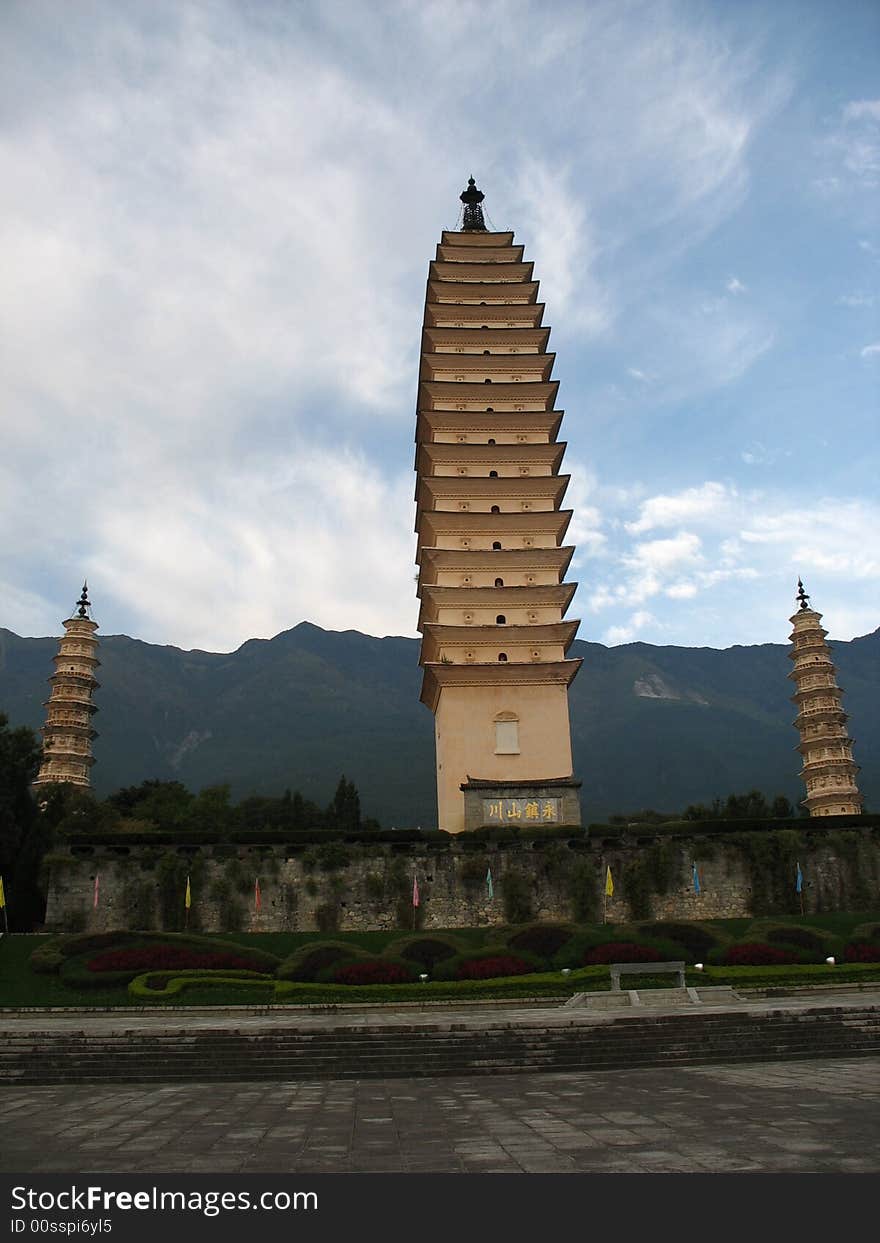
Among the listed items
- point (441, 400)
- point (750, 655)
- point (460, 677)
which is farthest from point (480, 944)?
point (750, 655)

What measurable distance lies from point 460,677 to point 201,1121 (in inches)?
905

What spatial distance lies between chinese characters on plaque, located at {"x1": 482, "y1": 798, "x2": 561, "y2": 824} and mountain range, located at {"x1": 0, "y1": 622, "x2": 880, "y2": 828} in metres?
67.6

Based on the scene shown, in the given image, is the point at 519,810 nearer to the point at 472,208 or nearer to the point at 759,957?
the point at 759,957

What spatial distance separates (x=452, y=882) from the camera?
25.2 m

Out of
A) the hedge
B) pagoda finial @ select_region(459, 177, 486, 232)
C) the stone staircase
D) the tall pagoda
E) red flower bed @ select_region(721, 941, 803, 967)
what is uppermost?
pagoda finial @ select_region(459, 177, 486, 232)

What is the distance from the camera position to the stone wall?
24.5m

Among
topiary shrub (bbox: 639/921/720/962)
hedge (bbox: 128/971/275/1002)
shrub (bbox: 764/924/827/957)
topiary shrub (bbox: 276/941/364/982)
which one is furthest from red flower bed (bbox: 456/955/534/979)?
shrub (bbox: 764/924/827/957)

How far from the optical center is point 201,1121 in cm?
790

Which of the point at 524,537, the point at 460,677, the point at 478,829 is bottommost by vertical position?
the point at 478,829

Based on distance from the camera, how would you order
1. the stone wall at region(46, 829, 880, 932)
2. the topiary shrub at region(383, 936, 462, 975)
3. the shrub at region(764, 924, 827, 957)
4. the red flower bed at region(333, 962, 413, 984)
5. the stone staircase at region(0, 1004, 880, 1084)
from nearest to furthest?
the stone staircase at region(0, 1004, 880, 1084) < the red flower bed at region(333, 962, 413, 984) < the topiary shrub at region(383, 936, 462, 975) < the shrub at region(764, 924, 827, 957) < the stone wall at region(46, 829, 880, 932)

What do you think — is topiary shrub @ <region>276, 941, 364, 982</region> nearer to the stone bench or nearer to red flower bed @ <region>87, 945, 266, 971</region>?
red flower bed @ <region>87, 945, 266, 971</region>

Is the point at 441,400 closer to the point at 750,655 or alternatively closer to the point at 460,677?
the point at 460,677

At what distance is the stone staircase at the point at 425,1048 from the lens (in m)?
11.3

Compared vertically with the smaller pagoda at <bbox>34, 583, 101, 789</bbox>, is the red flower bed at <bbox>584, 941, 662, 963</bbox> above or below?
below
